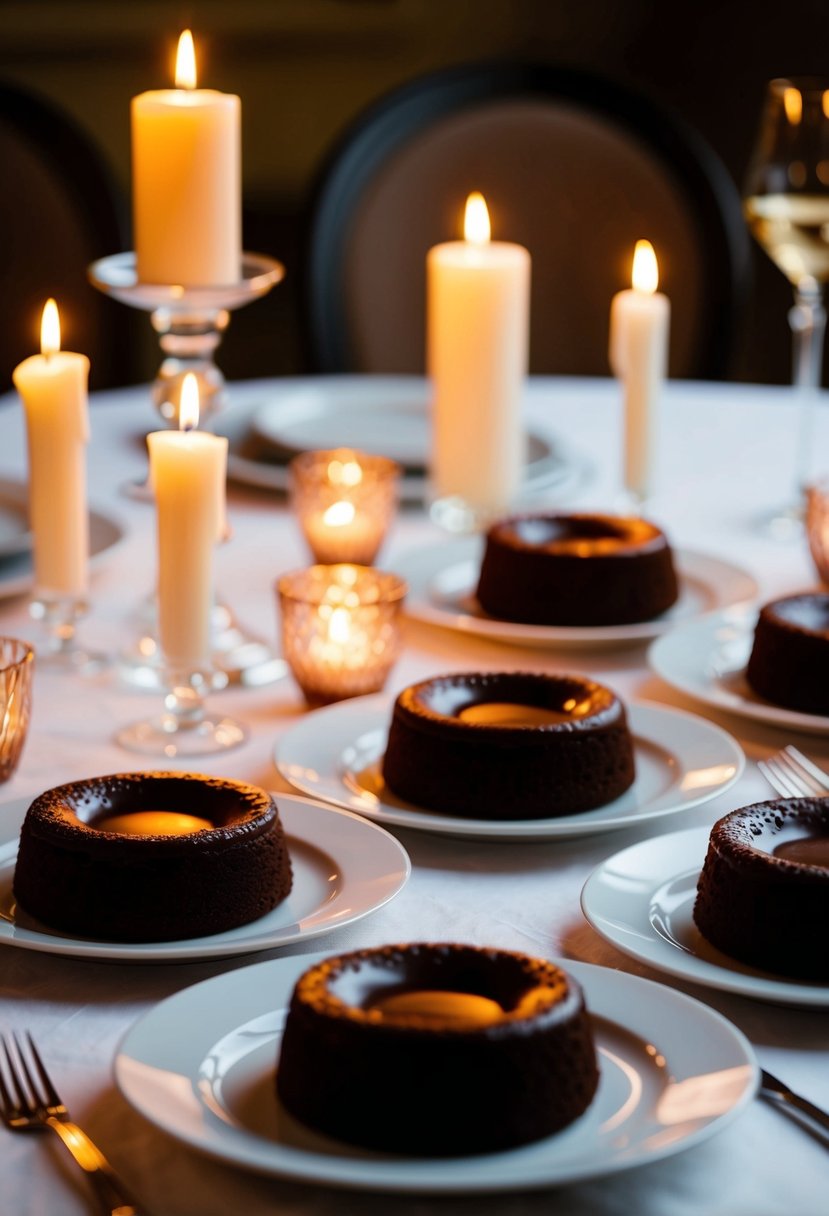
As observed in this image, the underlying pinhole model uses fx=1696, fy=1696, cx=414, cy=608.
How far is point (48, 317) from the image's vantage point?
1218 mm

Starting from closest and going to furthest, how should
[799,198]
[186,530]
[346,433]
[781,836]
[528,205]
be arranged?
[781,836] < [186,530] < [799,198] < [346,433] < [528,205]

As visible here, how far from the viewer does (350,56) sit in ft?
13.0

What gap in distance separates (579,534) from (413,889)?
1.73 ft

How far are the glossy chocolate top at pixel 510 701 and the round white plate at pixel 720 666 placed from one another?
0.52ft

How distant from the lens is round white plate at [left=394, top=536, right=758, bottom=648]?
1298mm

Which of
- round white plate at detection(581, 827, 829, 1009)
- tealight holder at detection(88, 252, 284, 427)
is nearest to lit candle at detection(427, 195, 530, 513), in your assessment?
tealight holder at detection(88, 252, 284, 427)

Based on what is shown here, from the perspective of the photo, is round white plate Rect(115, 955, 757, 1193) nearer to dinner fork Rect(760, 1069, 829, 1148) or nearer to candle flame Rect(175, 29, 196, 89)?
dinner fork Rect(760, 1069, 829, 1148)

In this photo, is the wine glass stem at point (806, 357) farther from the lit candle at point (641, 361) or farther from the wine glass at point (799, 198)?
the lit candle at point (641, 361)

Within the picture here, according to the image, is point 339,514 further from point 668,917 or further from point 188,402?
point 668,917

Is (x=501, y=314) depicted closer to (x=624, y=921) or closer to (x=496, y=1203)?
(x=624, y=921)

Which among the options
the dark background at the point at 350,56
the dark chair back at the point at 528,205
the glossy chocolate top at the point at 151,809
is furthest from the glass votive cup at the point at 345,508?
the dark background at the point at 350,56

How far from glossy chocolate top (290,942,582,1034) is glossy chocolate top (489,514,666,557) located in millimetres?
651

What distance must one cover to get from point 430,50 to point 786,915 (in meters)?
3.48

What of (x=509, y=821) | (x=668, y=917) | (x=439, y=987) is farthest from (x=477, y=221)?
(x=439, y=987)
